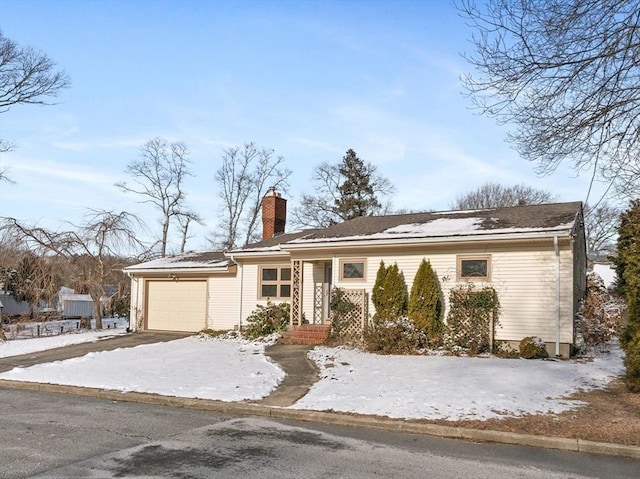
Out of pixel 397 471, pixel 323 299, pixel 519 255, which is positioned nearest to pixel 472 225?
pixel 519 255

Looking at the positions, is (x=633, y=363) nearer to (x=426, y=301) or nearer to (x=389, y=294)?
(x=426, y=301)

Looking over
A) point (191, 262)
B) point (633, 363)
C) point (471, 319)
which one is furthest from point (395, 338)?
point (191, 262)

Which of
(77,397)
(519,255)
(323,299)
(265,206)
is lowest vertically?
(77,397)

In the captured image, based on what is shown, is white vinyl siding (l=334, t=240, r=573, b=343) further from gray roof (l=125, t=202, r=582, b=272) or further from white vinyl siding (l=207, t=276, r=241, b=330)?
white vinyl siding (l=207, t=276, r=241, b=330)

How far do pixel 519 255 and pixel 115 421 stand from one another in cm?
1082

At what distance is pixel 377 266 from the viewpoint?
1666 cm

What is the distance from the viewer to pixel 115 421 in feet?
26.8

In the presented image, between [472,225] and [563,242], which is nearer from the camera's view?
[563,242]

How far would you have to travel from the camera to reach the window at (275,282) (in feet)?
64.1

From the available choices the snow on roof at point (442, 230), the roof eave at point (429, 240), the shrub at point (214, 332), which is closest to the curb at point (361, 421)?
the roof eave at point (429, 240)

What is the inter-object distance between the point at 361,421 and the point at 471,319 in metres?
7.48

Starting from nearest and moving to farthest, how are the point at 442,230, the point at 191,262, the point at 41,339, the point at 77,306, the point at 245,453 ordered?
the point at 245,453, the point at 442,230, the point at 41,339, the point at 191,262, the point at 77,306

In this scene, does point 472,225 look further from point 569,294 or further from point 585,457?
point 585,457

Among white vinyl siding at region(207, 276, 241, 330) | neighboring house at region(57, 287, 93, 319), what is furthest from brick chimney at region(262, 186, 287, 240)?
neighboring house at region(57, 287, 93, 319)
